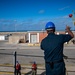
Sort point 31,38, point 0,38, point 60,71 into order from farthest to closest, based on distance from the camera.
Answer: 1. point 0,38
2. point 31,38
3. point 60,71

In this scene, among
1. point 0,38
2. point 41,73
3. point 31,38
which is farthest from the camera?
point 0,38

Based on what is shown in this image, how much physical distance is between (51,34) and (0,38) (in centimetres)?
7071

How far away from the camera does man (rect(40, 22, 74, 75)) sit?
4.12 meters

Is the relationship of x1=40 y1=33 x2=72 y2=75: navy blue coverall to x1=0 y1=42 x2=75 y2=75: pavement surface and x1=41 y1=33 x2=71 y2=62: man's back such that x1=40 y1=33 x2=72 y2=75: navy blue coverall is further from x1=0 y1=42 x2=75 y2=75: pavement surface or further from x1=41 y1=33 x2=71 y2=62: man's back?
x1=0 y1=42 x2=75 y2=75: pavement surface

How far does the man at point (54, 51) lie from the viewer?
412 centimetres

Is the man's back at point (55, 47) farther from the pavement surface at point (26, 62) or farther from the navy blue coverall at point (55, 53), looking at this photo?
the pavement surface at point (26, 62)

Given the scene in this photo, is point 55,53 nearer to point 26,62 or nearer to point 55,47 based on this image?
point 55,47

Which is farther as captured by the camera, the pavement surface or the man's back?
the pavement surface

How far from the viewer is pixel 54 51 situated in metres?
4.19

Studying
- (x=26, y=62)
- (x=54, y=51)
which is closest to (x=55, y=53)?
(x=54, y=51)

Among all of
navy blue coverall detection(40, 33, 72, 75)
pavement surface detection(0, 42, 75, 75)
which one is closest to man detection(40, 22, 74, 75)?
navy blue coverall detection(40, 33, 72, 75)

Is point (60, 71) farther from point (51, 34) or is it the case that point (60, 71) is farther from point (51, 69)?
point (51, 34)

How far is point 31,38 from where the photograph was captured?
54.6 m

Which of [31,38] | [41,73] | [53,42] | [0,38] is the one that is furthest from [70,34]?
[0,38]
